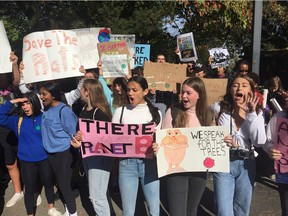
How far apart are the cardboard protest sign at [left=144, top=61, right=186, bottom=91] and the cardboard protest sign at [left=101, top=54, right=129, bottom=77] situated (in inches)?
15.1

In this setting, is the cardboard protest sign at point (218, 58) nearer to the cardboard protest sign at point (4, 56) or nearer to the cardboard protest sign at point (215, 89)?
the cardboard protest sign at point (215, 89)

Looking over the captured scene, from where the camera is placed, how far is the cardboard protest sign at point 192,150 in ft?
9.96

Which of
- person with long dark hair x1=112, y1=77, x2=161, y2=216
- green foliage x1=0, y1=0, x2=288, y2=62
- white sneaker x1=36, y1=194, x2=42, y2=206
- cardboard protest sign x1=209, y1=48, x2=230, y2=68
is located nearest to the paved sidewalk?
white sneaker x1=36, y1=194, x2=42, y2=206

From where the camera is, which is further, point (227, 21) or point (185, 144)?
point (227, 21)

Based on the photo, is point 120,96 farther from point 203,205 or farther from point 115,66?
point 203,205

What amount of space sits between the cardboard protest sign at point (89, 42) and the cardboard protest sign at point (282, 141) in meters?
3.37

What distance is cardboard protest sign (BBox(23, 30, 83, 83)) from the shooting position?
15.1ft

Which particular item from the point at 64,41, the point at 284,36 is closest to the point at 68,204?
the point at 64,41

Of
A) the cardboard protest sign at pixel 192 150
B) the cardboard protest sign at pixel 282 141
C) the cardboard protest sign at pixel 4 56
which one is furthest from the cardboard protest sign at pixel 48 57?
the cardboard protest sign at pixel 282 141

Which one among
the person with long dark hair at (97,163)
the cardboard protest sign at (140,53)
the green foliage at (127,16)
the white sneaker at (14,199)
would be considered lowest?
the white sneaker at (14,199)

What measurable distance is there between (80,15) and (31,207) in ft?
21.1

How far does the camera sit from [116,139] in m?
3.26

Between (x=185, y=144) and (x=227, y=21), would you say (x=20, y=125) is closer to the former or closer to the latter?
(x=185, y=144)

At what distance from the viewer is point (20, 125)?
12.8 feet
